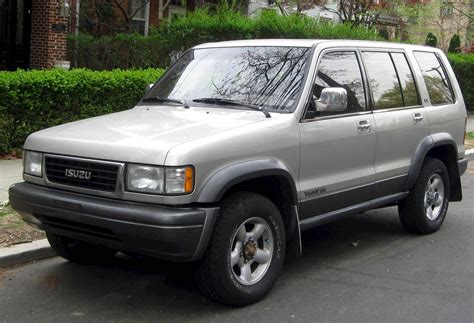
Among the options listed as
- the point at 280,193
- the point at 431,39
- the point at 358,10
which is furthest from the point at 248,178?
the point at 431,39

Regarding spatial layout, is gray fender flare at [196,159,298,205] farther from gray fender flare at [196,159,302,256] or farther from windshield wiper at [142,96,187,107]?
windshield wiper at [142,96,187,107]

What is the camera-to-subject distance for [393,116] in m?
6.02

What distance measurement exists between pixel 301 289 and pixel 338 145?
1.21 meters

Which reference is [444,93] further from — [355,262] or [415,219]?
[355,262]

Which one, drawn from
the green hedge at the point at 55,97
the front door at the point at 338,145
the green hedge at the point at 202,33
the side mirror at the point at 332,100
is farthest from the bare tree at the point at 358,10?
the side mirror at the point at 332,100

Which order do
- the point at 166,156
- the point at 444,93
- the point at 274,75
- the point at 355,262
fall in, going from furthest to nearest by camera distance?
the point at 444,93
the point at 355,262
the point at 274,75
the point at 166,156

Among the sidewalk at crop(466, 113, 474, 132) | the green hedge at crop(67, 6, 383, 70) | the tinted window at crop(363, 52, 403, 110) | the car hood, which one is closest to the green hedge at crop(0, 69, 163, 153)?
the green hedge at crop(67, 6, 383, 70)

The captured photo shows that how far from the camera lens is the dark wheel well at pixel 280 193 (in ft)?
15.7

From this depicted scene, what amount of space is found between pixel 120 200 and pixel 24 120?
5639mm

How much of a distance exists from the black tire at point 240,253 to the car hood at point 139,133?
0.56m

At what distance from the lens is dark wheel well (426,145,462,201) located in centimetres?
692

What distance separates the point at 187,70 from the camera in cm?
585

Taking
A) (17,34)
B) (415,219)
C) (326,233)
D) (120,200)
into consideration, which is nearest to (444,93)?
(415,219)

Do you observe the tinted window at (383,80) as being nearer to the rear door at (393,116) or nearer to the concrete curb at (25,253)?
the rear door at (393,116)
